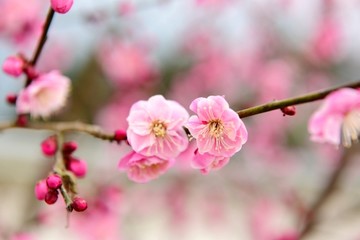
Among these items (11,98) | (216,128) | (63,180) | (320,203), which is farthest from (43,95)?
(320,203)

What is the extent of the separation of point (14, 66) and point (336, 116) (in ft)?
1.90

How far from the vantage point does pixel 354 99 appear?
69cm

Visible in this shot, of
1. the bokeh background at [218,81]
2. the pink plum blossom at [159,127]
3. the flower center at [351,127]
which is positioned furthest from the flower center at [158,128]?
the bokeh background at [218,81]

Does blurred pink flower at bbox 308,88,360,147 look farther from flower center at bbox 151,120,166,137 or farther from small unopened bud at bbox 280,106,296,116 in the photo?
flower center at bbox 151,120,166,137

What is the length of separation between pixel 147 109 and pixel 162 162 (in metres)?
0.08

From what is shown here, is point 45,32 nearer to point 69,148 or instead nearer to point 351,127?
point 69,148

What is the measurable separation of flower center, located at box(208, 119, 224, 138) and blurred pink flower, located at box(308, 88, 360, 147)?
122mm

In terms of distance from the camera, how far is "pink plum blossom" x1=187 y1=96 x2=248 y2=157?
0.77 meters

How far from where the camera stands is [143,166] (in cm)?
85

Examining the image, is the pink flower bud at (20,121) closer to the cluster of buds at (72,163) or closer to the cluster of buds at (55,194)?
the cluster of buds at (72,163)

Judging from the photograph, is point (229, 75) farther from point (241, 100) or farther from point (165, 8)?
point (165, 8)

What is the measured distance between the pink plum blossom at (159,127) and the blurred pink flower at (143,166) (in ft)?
0.07

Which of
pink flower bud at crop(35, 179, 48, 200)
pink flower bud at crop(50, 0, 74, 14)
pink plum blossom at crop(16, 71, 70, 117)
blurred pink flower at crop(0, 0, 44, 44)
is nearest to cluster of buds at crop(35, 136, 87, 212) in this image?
pink flower bud at crop(35, 179, 48, 200)

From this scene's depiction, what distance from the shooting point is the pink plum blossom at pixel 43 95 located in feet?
3.37
